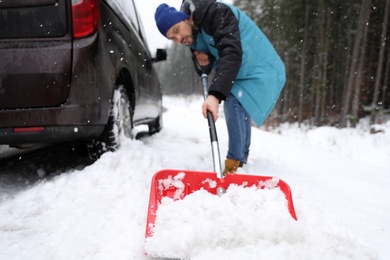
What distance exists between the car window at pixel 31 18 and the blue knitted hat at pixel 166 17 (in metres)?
0.79

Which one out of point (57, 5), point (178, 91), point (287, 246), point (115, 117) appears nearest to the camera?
point (287, 246)

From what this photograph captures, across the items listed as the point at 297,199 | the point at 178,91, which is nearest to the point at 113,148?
the point at 297,199

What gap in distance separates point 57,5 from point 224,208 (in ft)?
5.19

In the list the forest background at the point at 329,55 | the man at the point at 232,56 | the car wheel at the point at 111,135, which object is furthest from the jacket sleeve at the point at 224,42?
the forest background at the point at 329,55

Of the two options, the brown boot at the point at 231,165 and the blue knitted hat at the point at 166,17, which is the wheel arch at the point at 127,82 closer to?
the blue knitted hat at the point at 166,17

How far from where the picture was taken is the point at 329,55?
20.2m

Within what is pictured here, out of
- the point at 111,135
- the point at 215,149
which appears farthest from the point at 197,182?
the point at 111,135

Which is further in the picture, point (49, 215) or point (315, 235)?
point (49, 215)

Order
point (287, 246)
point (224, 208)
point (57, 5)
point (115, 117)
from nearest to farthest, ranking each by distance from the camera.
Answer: point (287, 246) < point (224, 208) < point (57, 5) < point (115, 117)

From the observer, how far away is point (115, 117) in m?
2.30

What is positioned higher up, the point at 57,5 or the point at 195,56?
the point at 57,5

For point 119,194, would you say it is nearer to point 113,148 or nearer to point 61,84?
point 113,148

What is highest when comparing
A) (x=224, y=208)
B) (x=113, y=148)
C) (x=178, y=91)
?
(x=224, y=208)

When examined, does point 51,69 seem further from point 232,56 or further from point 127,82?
point 232,56
